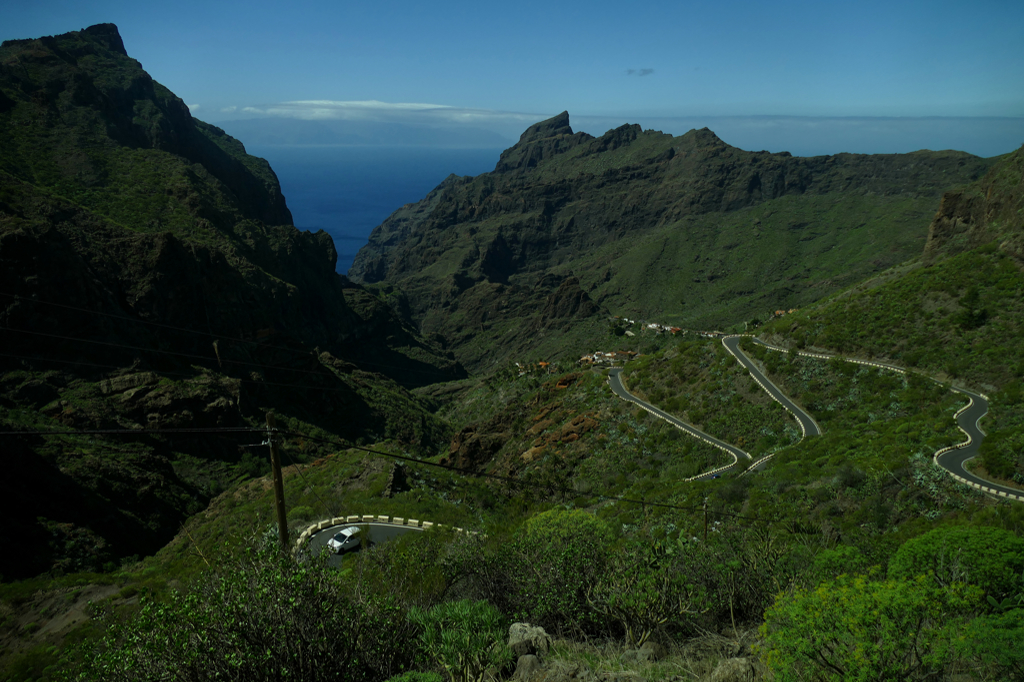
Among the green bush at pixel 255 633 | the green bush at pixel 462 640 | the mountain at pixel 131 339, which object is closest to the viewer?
the green bush at pixel 255 633

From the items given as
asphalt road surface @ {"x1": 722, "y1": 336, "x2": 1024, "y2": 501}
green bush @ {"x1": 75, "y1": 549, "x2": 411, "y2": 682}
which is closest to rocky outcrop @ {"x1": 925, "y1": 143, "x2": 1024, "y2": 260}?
asphalt road surface @ {"x1": 722, "y1": 336, "x2": 1024, "y2": 501}

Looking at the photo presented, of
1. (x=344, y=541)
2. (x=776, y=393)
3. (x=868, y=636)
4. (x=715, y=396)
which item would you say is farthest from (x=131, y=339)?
(x=868, y=636)

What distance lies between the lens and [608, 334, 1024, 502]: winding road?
2027 centimetres

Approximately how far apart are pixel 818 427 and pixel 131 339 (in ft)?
186

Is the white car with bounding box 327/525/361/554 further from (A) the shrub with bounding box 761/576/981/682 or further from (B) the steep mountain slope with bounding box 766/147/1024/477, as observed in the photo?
(B) the steep mountain slope with bounding box 766/147/1024/477

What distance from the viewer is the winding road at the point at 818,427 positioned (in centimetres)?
2027

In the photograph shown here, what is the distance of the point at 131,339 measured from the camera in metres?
50.7

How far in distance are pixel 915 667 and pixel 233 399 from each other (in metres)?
51.6

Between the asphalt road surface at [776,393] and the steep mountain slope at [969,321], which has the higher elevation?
the steep mountain slope at [969,321]

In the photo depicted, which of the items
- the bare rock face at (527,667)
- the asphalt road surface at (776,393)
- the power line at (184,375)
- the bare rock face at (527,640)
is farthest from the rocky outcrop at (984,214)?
the power line at (184,375)

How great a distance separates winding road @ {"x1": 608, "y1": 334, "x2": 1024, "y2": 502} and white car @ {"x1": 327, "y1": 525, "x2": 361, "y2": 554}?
19.1 meters

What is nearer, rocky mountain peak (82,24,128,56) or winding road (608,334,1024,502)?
winding road (608,334,1024,502)

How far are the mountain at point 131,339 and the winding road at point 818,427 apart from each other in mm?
26308

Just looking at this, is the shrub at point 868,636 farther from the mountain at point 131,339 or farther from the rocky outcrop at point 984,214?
the rocky outcrop at point 984,214
